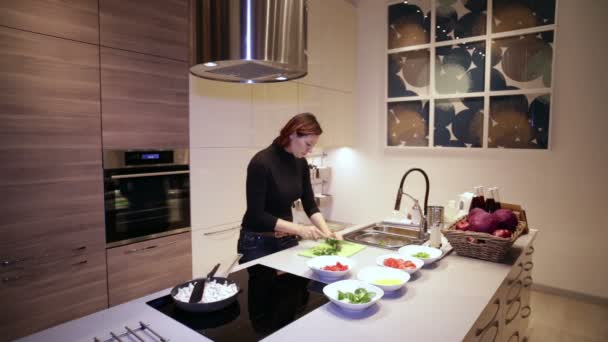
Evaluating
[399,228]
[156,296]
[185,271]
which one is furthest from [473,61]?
[156,296]

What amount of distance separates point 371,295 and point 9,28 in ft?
6.90

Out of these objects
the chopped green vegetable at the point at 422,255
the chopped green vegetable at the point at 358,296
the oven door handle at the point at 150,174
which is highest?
the oven door handle at the point at 150,174

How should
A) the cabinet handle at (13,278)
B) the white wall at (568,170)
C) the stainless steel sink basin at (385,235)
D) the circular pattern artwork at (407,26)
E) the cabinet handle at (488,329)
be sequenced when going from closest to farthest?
the cabinet handle at (488,329) → the cabinet handle at (13,278) → the stainless steel sink basin at (385,235) → the white wall at (568,170) → the circular pattern artwork at (407,26)

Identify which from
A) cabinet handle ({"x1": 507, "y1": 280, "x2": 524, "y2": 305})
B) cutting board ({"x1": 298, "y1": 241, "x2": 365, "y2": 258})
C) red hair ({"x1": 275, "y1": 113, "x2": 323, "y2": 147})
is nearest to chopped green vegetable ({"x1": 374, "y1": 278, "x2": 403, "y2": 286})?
cutting board ({"x1": 298, "y1": 241, "x2": 365, "y2": 258})

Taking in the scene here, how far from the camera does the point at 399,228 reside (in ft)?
7.72

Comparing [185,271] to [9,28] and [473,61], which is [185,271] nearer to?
[9,28]

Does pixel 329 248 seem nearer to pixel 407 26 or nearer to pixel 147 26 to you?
pixel 147 26

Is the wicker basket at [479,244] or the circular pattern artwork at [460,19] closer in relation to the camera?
the wicker basket at [479,244]

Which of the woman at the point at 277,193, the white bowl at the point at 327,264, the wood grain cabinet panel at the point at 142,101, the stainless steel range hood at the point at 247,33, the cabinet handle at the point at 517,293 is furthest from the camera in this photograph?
the wood grain cabinet panel at the point at 142,101

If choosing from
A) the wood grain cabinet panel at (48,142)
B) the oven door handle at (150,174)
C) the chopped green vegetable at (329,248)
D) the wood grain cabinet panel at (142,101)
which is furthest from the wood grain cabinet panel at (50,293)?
the chopped green vegetable at (329,248)

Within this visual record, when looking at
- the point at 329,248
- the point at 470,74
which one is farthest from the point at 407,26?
the point at 329,248

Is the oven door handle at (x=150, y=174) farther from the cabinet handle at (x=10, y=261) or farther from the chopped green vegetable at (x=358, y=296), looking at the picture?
→ the chopped green vegetable at (x=358, y=296)

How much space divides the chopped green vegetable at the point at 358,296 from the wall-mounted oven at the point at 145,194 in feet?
5.41

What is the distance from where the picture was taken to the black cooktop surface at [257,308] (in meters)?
1.13
